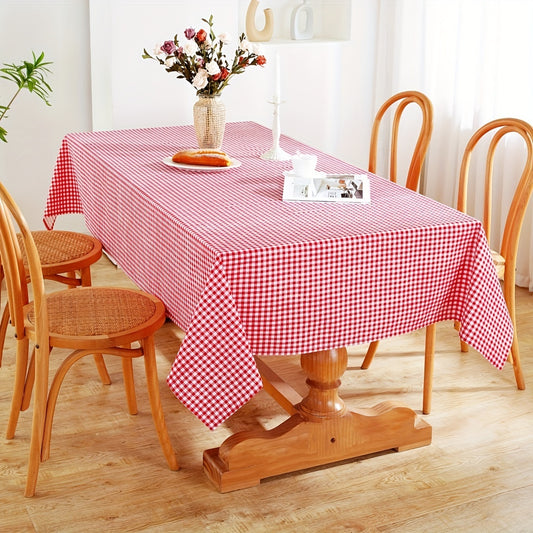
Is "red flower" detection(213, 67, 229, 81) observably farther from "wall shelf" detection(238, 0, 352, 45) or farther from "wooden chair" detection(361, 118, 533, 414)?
"wall shelf" detection(238, 0, 352, 45)

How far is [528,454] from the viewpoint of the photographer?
2.64 m

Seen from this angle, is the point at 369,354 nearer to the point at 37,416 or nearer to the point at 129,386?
the point at 129,386

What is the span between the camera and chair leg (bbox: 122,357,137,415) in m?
2.79

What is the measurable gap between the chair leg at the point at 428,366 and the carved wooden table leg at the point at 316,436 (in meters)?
0.22

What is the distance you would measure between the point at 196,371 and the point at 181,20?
7.23ft

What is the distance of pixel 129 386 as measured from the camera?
9.29ft

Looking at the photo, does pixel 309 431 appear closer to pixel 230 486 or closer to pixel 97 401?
pixel 230 486

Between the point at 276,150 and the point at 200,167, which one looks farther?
the point at 276,150

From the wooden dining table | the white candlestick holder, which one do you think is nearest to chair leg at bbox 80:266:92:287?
the wooden dining table

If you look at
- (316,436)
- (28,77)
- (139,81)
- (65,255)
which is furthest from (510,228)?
(28,77)

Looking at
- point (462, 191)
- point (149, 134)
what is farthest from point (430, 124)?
point (149, 134)

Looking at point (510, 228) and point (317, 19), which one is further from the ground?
point (317, 19)

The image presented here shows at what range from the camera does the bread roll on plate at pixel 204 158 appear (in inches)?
115

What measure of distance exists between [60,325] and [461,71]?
2447 mm
